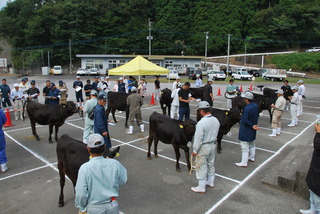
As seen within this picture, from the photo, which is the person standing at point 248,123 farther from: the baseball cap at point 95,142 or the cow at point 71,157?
the baseball cap at point 95,142

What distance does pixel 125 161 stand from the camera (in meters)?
7.04

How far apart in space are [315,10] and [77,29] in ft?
216

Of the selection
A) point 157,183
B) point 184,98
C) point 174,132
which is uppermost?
point 184,98

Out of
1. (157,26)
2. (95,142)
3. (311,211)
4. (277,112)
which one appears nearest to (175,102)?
(277,112)

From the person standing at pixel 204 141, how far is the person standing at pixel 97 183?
2.40 m

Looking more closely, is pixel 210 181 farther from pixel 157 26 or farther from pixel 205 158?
pixel 157 26

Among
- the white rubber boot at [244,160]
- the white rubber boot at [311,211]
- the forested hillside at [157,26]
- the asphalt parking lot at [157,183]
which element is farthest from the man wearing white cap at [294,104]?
the forested hillside at [157,26]

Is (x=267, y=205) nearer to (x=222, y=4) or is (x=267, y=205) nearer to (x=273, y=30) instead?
(x=273, y=30)

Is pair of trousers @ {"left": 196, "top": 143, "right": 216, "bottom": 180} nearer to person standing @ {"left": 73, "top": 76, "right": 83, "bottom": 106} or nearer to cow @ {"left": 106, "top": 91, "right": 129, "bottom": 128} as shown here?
cow @ {"left": 106, "top": 91, "right": 129, "bottom": 128}

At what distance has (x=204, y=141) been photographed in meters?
4.97

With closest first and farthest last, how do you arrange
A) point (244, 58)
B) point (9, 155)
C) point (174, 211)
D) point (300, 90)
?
point (174, 211)
point (9, 155)
point (300, 90)
point (244, 58)

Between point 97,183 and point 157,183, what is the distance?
3.18 m

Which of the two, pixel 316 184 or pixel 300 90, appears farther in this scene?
pixel 300 90

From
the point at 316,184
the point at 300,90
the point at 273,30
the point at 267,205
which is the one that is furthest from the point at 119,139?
the point at 273,30
